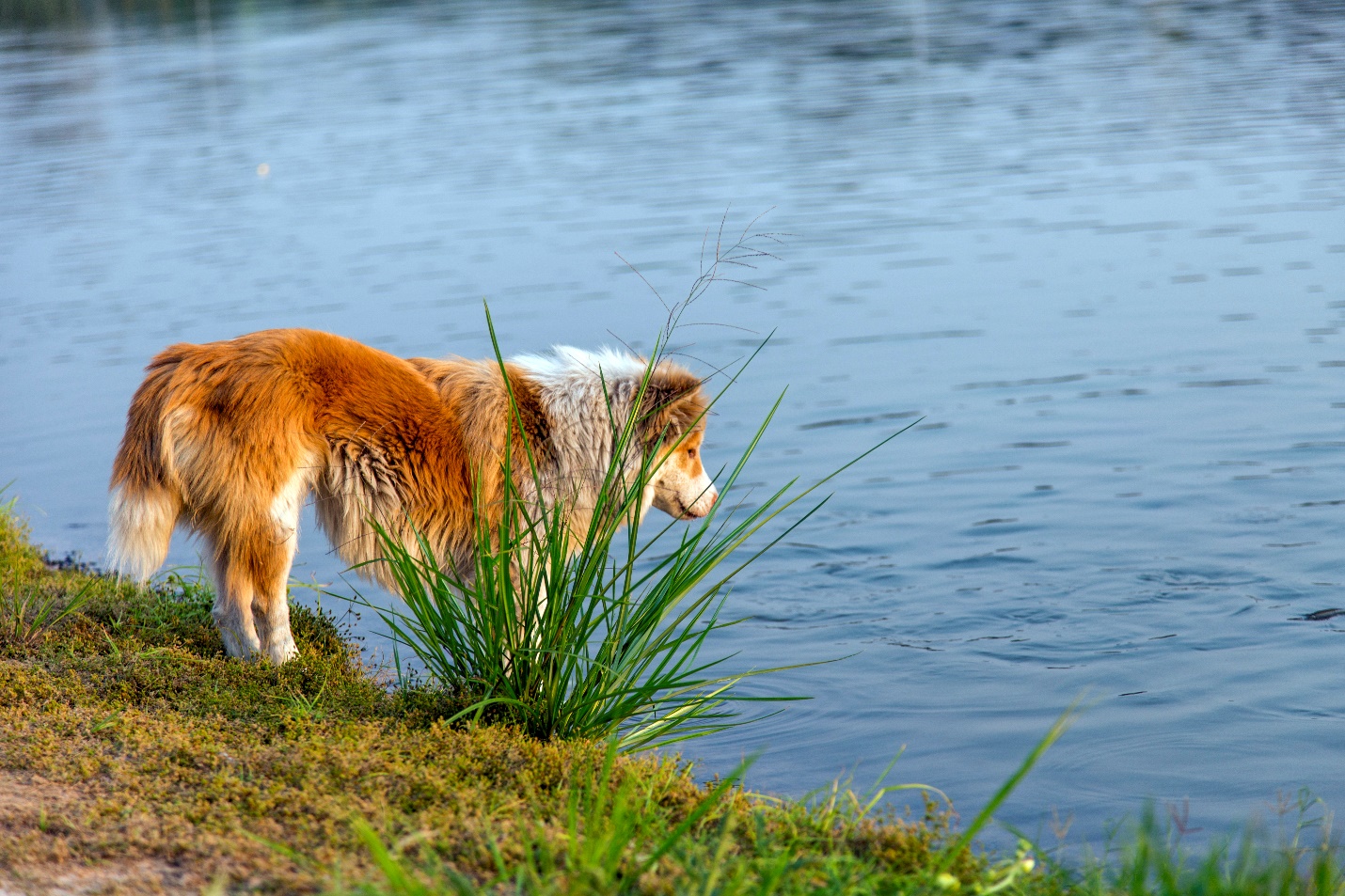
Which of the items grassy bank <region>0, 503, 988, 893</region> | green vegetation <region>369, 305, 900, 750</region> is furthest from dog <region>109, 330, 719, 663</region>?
grassy bank <region>0, 503, 988, 893</region>

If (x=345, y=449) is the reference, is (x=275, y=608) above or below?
below

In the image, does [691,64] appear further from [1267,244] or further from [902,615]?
[902,615]

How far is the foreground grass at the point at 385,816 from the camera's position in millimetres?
3174

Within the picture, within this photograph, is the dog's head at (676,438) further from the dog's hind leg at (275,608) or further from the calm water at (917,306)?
the dog's hind leg at (275,608)

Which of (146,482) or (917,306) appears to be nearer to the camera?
(146,482)

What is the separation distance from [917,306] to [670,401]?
7.86 meters

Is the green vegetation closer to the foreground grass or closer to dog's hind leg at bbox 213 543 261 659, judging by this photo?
the foreground grass

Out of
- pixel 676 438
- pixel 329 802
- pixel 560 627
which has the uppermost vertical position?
pixel 676 438

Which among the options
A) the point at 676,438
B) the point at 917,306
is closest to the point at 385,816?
the point at 676,438

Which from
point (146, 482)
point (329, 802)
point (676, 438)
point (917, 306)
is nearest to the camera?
point (329, 802)

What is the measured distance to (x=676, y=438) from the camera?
18.7 feet

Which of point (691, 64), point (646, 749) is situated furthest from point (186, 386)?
point (691, 64)

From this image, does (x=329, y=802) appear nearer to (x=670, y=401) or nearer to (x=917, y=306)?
(x=670, y=401)

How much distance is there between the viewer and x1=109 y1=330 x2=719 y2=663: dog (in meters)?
5.06
